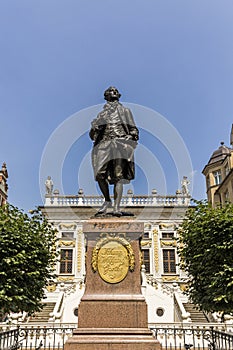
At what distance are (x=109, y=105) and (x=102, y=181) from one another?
1.93m

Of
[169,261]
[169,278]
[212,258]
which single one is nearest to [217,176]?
[169,261]

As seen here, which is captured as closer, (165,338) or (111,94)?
(111,94)

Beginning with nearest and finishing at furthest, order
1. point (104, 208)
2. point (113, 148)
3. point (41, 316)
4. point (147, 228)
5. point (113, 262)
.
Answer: point (113, 262), point (104, 208), point (113, 148), point (41, 316), point (147, 228)

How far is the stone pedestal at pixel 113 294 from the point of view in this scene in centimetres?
593

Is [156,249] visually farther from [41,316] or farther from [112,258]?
[112,258]

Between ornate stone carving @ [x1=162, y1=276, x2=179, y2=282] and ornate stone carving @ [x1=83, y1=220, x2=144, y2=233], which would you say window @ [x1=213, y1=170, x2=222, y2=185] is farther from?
ornate stone carving @ [x1=83, y1=220, x2=144, y2=233]

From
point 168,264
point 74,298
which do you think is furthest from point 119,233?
point 168,264

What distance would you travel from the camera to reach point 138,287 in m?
6.62

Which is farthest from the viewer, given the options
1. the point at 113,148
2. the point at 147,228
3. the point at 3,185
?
the point at 3,185

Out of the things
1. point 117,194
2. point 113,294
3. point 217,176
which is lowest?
point 113,294

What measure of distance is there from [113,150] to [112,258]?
250cm

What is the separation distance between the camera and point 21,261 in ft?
44.1

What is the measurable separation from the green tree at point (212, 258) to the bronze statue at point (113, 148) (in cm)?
661

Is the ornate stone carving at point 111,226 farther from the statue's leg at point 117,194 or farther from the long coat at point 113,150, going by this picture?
the long coat at point 113,150
